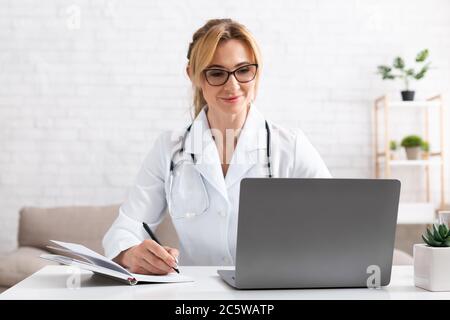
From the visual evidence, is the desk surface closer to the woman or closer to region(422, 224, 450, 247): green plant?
region(422, 224, 450, 247): green plant

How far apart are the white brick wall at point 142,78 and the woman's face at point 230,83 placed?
1.72 m

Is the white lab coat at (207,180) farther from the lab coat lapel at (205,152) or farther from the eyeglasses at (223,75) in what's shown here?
the eyeglasses at (223,75)

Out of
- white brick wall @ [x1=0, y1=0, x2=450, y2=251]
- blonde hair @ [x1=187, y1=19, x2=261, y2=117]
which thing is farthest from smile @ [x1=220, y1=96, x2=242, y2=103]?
white brick wall @ [x1=0, y1=0, x2=450, y2=251]

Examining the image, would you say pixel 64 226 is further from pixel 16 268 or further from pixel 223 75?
pixel 223 75

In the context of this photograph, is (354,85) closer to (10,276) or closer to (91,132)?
(91,132)

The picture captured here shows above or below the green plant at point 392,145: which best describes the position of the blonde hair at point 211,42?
above

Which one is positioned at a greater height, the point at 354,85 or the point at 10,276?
the point at 354,85

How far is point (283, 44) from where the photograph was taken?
3568 millimetres

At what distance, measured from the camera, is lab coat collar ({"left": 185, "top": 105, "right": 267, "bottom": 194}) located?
1780 millimetres

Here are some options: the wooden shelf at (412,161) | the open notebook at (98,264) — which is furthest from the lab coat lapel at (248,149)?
the wooden shelf at (412,161)

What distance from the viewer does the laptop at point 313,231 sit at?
3.31 feet
